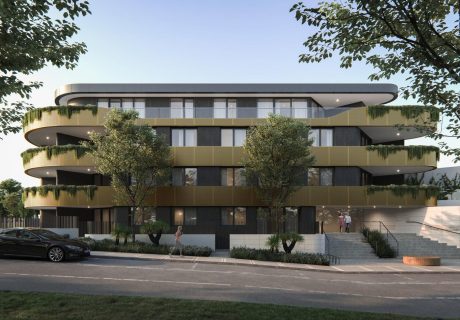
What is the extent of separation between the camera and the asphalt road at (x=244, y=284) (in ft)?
40.8

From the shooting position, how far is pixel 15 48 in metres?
9.76

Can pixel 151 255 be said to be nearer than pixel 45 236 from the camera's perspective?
No

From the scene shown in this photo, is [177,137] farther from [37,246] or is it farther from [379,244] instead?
[379,244]

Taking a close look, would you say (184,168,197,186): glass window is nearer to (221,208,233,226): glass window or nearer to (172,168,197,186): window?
(172,168,197,186): window

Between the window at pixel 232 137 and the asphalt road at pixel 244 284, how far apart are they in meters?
13.7

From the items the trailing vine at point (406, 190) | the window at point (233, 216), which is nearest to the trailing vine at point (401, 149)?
the trailing vine at point (406, 190)

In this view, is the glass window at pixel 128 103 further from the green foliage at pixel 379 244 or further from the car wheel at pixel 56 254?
the green foliage at pixel 379 244

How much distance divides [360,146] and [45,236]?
2198 centimetres

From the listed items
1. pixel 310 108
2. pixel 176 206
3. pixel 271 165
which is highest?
pixel 310 108

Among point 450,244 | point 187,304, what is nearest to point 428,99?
point 187,304

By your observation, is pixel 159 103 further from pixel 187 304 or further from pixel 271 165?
pixel 187 304

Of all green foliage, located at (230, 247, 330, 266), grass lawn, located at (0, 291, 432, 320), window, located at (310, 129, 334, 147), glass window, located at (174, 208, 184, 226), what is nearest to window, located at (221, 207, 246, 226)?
glass window, located at (174, 208, 184, 226)

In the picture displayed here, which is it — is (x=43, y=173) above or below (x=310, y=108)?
below

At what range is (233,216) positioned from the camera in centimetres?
3303
